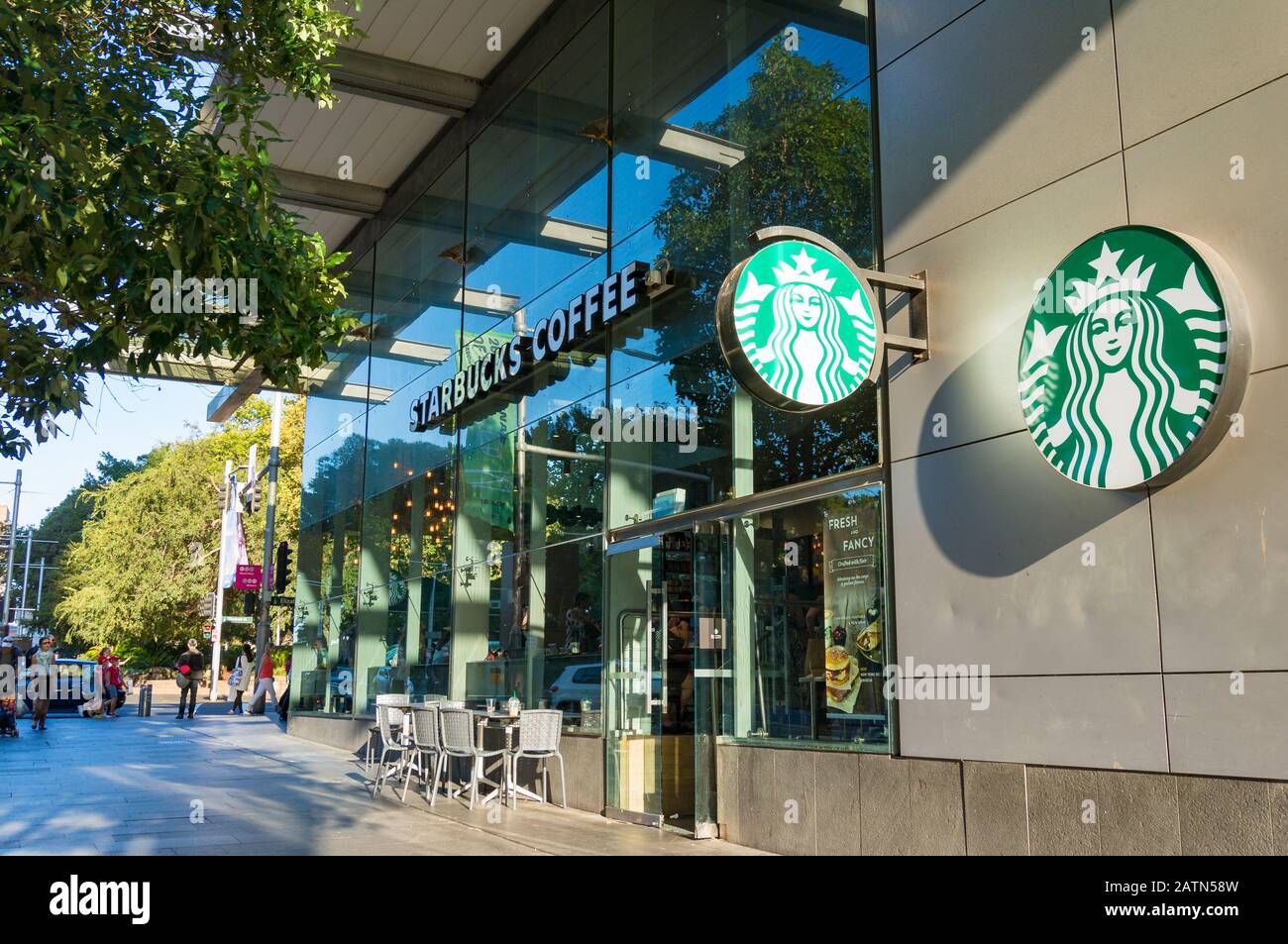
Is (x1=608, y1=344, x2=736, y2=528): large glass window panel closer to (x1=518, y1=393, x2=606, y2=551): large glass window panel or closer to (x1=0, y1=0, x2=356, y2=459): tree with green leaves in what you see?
(x1=518, y1=393, x2=606, y2=551): large glass window panel

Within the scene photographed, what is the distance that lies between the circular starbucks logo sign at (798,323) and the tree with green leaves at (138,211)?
10.0ft

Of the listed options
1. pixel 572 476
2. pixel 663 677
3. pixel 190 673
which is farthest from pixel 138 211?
pixel 190 673

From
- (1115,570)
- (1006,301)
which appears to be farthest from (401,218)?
(1115,570)

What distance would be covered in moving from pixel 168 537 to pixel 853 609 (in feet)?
141

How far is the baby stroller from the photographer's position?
19.2 m

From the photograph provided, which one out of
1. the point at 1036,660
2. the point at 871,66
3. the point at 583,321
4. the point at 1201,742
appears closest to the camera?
the point at 1201,742

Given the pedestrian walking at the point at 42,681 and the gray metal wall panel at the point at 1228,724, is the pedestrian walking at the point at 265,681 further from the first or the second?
the gray metal wall panel at the point at 1228,724

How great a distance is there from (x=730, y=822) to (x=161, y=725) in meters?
18.7

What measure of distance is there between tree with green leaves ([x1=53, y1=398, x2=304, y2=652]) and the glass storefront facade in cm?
2982

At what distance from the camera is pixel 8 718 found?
1936 cm

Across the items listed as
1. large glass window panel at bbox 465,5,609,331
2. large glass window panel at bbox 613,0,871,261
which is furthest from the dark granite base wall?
large glass window panel at bbox 465,5,609,331

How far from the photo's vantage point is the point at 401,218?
19203 millimetres

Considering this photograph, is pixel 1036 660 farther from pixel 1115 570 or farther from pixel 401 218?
pixel 401 218

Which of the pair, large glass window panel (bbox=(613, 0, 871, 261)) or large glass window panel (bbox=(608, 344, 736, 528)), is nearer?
large glass window panel (bbox=(613, 0, 871, 261))
